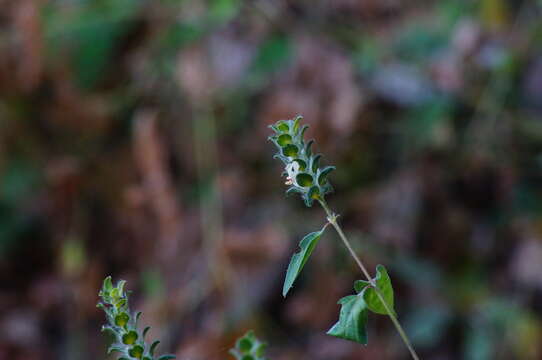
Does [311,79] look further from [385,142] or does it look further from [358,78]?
[385,142]

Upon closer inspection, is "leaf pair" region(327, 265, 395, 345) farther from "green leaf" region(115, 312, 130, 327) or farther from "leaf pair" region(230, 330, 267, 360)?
"green leaf" region(115, 312, 130, 327)

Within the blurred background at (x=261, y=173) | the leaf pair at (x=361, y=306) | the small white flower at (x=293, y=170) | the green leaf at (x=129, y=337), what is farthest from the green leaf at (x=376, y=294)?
the blurred background at (x=261, y=173)

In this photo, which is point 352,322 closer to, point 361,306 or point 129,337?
point 361,306

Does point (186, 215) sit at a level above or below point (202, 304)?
above

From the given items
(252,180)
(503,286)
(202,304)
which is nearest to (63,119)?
(252,180)

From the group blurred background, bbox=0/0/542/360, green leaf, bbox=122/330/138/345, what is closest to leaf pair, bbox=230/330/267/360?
green leaf, bbox=122/330/138/345

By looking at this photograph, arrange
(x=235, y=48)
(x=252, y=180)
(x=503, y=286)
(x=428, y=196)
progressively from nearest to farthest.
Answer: (x=503, y=286), (x=428, y=196), (x=252, y=180), (x=235, y=48)
